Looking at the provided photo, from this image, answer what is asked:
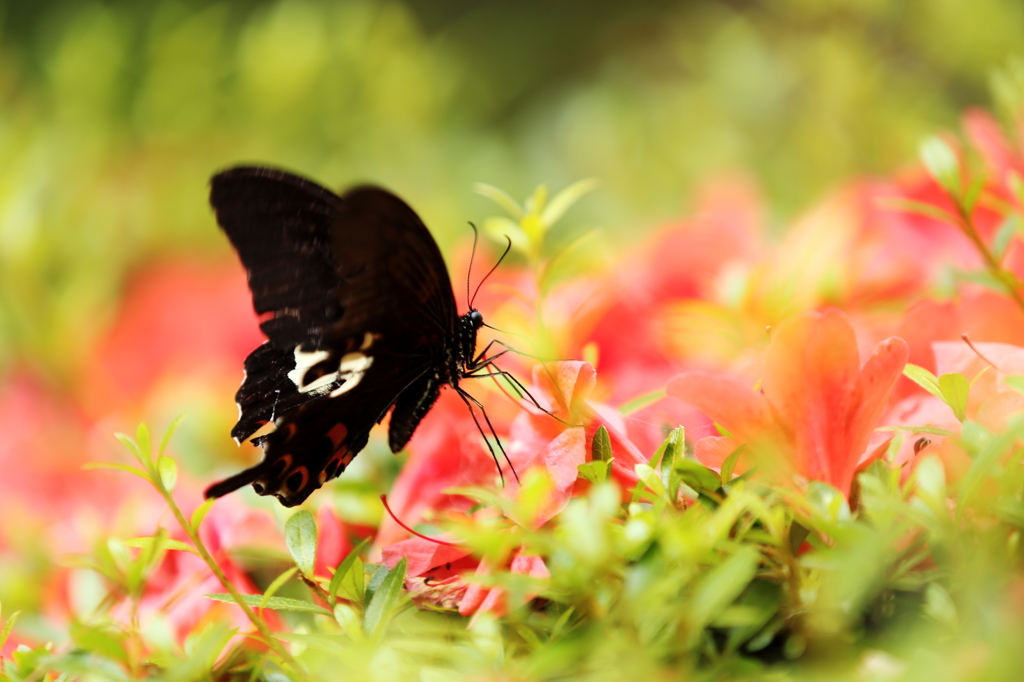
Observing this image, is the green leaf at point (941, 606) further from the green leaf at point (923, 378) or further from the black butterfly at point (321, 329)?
the black butterfly at point (321, 329)

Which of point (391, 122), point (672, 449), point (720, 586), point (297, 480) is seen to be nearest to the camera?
point (720, 586)

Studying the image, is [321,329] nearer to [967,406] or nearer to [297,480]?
[297,480]

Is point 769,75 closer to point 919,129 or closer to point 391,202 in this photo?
point 919,129

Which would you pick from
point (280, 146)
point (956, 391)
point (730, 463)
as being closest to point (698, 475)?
point (730, 463)

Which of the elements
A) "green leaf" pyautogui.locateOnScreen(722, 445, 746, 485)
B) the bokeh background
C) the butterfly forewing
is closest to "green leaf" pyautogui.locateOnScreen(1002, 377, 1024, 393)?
"green leaf" pyautogui.locateOnScreen(722, 445, 746, 485)

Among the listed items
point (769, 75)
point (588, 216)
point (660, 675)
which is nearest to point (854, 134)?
point (769, 75)

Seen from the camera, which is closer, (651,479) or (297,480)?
(651,479)
